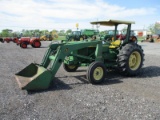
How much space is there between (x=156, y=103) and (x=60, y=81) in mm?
3185

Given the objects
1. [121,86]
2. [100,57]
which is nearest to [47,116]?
[121,86]

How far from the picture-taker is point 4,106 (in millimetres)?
4781

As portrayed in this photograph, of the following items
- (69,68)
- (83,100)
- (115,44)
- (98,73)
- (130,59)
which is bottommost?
(83,100)

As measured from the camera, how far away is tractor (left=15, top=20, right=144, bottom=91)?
5.93 metres

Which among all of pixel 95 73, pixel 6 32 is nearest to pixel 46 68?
pixel 95 73

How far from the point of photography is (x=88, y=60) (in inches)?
299

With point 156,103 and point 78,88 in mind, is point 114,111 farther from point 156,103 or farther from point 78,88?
point 78,88

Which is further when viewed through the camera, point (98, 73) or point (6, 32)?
point (6, 32)

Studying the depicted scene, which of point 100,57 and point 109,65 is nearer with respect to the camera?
point 100,57

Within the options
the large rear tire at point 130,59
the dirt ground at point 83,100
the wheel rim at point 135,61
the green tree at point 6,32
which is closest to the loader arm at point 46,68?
the dirt ground at point 83,100

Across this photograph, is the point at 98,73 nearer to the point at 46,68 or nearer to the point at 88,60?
the point at 88,60

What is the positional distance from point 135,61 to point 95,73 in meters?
2.25

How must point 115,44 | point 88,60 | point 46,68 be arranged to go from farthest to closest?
point 115,44, point 88,60, point 46,68

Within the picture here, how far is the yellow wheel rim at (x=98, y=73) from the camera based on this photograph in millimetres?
6667
